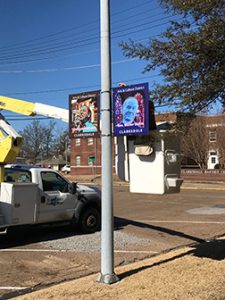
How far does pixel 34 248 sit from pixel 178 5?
622 centimetres

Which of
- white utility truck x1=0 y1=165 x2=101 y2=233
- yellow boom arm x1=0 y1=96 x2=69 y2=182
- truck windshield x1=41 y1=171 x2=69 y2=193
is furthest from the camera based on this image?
truck windshield x1=41 y1=171 x2=69 y2=193

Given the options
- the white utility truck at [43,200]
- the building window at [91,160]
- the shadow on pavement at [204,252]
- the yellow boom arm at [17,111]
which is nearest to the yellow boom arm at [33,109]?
the yellow boom arm at [17,111]

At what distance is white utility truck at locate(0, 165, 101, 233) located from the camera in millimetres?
9500

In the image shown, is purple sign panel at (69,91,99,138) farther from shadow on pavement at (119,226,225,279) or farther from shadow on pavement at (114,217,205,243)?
shadow on pavement at (114,217,205,243)

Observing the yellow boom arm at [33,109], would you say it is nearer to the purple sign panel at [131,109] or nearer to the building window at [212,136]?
the purple sign panel at [131,109]

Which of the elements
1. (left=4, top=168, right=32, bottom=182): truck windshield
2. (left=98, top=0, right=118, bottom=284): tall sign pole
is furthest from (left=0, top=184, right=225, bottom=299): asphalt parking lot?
(left=4, top=168, right=32, bottom=182): truck windshield

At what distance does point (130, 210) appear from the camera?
1734 centimetres

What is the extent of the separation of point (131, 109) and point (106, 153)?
857 mm

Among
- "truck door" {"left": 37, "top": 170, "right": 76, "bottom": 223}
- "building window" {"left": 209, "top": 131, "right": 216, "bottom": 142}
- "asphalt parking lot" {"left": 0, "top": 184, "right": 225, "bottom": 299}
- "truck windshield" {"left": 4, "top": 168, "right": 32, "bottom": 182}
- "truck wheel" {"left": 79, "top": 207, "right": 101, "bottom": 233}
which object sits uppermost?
"building window" {"left": 209, "top": 131, "right": 216, "bottom": 142}

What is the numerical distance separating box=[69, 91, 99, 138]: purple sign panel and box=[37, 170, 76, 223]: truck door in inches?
138

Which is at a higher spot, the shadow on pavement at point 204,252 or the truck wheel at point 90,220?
the truck wheel at point 90,220

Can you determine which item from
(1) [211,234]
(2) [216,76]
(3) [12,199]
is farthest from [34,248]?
(2) [216,76]

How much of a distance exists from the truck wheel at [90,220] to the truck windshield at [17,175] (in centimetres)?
196

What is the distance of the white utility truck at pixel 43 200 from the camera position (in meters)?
9.50
